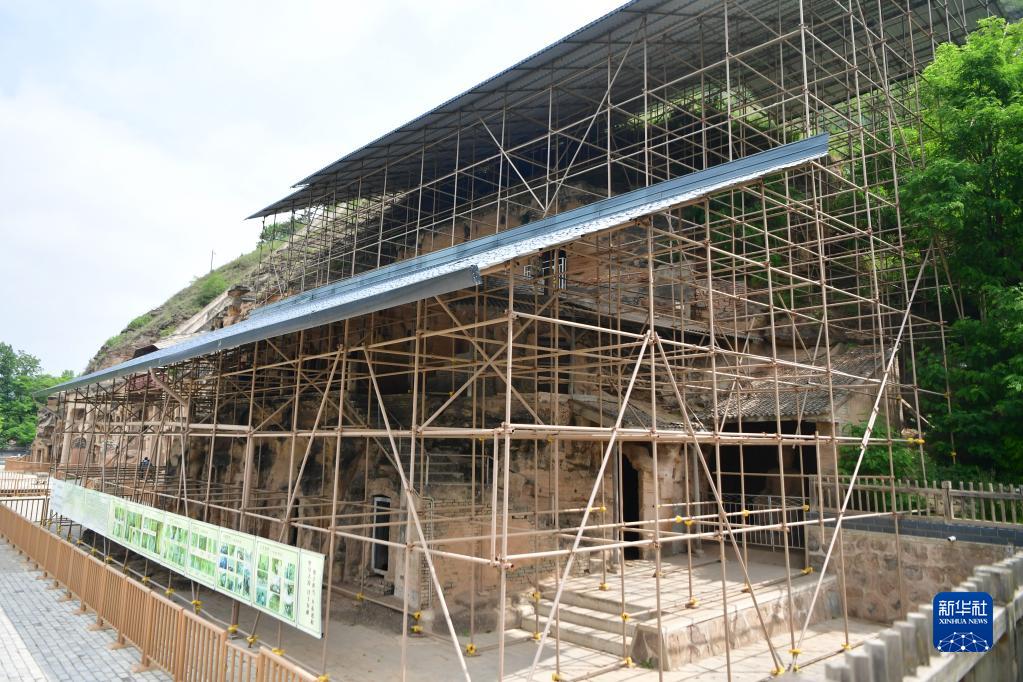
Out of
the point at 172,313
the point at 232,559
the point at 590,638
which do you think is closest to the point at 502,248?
Result: the point at 232,559

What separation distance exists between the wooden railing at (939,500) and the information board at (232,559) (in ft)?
27.7

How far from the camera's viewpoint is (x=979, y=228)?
52.4ft

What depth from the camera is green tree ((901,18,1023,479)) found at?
1466 centimetres

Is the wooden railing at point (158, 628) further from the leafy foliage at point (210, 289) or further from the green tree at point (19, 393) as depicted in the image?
the green tree at point (19, 393)

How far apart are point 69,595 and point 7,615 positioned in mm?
1278

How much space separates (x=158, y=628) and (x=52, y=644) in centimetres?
264

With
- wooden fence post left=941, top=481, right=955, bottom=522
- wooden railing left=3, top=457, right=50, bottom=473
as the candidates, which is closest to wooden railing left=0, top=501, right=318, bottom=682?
wooden fence post left=941, top=481, right=955, bottom=522

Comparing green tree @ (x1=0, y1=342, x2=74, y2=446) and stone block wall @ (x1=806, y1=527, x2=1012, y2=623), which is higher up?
green tree @ (x1=0, y1=342, x2=74, y2=446)

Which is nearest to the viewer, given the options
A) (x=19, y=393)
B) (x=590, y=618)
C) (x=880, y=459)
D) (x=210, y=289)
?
(x=590, y=618)

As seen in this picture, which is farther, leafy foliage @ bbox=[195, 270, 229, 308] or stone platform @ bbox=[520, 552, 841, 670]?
leafy foliage @ bbox=[195, 270, 229, 308]

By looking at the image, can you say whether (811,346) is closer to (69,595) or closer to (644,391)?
(644,391)

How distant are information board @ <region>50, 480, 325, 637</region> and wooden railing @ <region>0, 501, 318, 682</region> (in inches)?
26.9

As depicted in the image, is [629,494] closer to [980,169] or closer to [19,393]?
[980,169]

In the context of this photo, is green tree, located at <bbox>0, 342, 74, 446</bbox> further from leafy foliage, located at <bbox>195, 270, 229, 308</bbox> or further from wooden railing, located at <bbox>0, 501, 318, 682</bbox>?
wooden railing, located at <bbox>0, 501, 318, 682</bbox>
